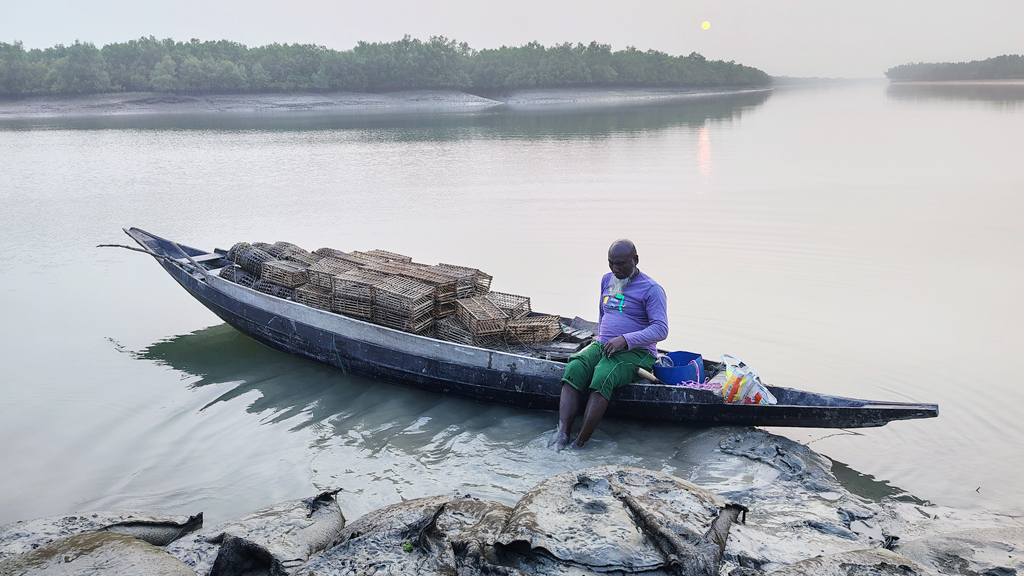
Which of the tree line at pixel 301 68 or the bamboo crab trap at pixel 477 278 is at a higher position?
the tree line at pixel 301 68

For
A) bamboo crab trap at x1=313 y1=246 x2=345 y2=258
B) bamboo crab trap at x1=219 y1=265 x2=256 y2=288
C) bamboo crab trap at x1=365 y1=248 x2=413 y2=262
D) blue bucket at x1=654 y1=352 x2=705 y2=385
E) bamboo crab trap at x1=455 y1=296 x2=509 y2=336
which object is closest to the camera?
blue bucket at x1=654 y1=352 x2=705 y2=385

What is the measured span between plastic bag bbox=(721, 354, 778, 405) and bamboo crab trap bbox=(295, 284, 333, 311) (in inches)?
185

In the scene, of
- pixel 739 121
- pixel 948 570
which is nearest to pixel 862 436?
Answer: pixel 948 570

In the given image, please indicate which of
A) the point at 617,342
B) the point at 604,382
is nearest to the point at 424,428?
the point at 604,382

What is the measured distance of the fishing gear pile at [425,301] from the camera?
7.37 metres

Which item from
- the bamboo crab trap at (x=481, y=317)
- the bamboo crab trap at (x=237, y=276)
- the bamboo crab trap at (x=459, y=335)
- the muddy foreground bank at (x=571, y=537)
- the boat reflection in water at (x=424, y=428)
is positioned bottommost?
the boat reflection in water at (x=424, y=428)

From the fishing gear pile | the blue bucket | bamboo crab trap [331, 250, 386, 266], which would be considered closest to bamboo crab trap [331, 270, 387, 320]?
the fishing gear pile

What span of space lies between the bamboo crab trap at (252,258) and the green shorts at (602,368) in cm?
513

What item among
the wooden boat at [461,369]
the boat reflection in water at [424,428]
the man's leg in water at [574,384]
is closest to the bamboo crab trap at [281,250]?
the wooden boat at [461,369]

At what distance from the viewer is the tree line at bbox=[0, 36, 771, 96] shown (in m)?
72.9

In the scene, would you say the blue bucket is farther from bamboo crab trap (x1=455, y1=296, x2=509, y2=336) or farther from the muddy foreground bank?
bamboo crab trap (x1=455, y1=296, x2=509, y2=336)

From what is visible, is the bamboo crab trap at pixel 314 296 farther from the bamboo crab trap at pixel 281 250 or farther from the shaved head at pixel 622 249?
the shaved head at pixel 622 249

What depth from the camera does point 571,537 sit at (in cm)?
390

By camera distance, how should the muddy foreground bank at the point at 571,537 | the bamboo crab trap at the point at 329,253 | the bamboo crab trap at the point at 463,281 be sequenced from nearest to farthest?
the muddy foreground bank at the point at 571,537
the bamboo crab trap at the point at 463,281
the bamboo crab trap at the point at 329,253
